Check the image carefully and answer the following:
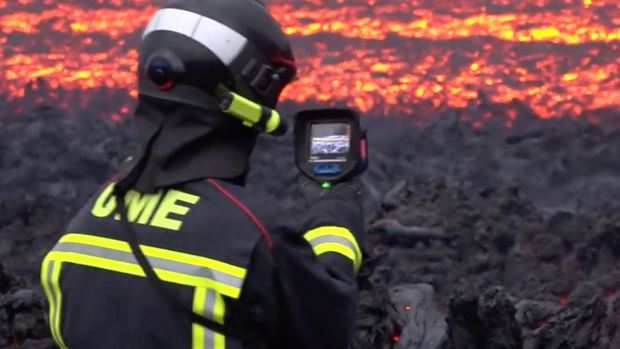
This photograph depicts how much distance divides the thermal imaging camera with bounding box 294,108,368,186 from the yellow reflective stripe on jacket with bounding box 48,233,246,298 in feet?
1.16

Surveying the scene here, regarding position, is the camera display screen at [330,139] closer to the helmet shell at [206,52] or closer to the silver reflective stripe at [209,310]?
the helmet shell at [206,52]

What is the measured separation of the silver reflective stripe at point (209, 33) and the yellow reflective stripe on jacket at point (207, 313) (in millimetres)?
386

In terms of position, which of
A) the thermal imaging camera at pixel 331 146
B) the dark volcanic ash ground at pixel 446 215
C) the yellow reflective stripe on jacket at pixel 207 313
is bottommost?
the dark volcanic ash ground at pixel 446 215

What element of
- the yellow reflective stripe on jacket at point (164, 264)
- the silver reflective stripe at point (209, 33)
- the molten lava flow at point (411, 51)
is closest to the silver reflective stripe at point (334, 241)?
the yellow reflective stripe on jacket at point (164, 264)

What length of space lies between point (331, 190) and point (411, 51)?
2.79 meters

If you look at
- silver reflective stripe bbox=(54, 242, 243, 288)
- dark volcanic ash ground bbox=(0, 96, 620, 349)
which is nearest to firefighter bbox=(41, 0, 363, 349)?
silver reflective stripe bbox=(54, 242, 243, 288)

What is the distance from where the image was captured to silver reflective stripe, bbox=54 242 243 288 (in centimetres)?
163

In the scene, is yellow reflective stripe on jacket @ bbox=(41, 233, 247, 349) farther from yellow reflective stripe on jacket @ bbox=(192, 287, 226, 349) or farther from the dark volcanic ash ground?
the dark volcanic ash ground

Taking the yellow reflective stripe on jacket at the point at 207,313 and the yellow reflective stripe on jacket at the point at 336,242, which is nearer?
the yellow reflective stripe on jacket at the point at 207,313

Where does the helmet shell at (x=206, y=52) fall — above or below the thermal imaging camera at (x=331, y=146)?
above

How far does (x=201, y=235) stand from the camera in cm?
165

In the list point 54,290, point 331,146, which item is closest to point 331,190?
point 331,146

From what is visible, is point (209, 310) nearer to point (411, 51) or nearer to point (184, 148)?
point (184, 148)

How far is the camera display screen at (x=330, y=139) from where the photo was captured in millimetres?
1918
